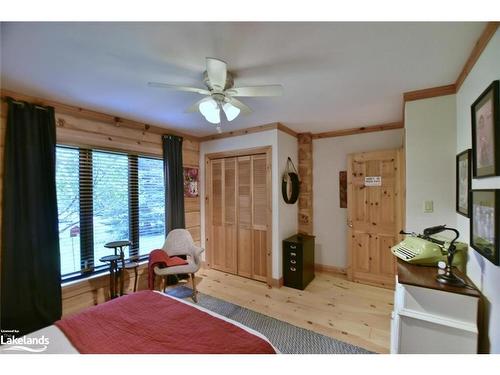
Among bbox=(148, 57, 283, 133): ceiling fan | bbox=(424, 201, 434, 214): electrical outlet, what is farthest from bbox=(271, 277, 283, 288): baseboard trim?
bbox=(148, 57, 283, 133): ceiling fan

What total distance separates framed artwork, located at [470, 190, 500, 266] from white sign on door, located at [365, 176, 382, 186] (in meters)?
1.73

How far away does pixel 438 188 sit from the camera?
2.09 meters

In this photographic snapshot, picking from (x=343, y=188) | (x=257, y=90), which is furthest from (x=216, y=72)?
(x=343, y=188)

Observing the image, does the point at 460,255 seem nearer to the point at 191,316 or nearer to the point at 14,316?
the point at 191,316

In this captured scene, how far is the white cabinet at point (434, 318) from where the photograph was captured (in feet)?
4.60

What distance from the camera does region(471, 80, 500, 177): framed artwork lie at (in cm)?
121

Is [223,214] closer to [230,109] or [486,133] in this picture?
[230,109]

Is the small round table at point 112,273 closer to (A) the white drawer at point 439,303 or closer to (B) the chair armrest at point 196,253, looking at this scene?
(B) the chair armrest at point 196,253

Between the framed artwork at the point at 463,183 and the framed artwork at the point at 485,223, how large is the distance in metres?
0.21

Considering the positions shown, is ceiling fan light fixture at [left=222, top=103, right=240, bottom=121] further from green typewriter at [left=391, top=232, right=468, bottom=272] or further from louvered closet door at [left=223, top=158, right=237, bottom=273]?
green typewriter at [left=391, top=232, right=468, bottom=272]

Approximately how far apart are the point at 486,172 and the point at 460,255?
0.81 meters

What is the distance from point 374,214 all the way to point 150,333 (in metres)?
3.15

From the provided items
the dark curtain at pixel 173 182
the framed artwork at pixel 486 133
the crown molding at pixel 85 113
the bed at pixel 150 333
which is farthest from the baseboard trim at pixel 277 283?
the crown molding at pixel 85 113
